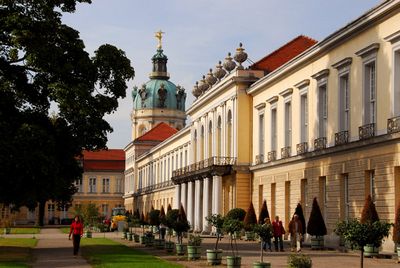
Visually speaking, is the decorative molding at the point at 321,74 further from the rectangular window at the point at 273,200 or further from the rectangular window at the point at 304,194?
the rectangular window at the point at 273,200

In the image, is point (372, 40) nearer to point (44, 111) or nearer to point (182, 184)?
point (44, 111)

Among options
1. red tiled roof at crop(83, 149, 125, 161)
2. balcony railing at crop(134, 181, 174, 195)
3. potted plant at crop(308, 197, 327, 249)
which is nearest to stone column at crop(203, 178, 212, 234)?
potted plant at crop(308, 197, 327, 249)

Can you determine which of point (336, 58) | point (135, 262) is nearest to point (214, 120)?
point (336, 58)

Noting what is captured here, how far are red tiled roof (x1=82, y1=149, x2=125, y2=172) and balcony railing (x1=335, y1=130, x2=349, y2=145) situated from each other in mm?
107464

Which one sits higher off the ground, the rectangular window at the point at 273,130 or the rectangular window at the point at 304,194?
the rectangular window at the point at 273,130

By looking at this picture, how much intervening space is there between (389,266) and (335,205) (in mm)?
12237

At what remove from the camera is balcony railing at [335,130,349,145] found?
37.5m

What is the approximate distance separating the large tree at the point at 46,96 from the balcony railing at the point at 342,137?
968 cm

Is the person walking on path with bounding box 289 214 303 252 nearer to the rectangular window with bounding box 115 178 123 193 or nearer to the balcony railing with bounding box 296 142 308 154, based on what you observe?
the balcony railing with bounding box 296 142 308 154

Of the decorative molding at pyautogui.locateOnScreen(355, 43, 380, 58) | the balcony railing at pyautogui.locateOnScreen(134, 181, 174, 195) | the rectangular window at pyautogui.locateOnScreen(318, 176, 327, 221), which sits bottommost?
the rectangular window at pyautogui.locateOnScreen(318, 176, 327, 221)

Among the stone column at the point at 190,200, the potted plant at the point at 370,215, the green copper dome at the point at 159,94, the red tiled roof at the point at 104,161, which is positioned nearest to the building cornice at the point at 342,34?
the potted plant at the point at 370,215

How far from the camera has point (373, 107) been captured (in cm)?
3500

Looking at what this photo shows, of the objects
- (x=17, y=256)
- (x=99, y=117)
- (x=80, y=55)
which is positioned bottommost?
(x=17, y=256)

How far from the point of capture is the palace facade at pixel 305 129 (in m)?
33.4
